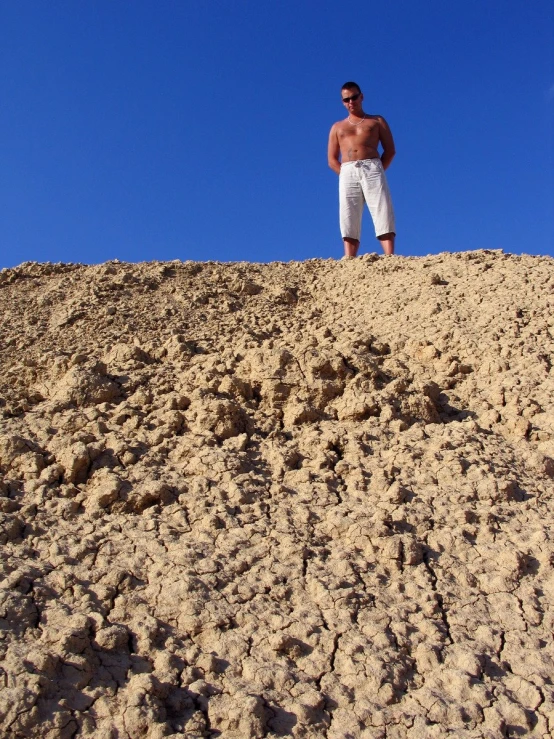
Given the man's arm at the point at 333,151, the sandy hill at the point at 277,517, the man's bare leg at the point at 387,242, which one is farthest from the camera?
the man's arm at the point at 333,151

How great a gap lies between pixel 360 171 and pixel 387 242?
0.68 metres

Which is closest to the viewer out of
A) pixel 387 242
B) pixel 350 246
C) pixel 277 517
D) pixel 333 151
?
pixel 277 517

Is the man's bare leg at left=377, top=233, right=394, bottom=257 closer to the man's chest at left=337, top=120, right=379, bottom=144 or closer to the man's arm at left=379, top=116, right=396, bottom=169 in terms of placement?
the man's arm at left=379, top=116, right=396, bottom=169

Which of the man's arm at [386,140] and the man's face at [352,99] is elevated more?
the man's face at [352,99]

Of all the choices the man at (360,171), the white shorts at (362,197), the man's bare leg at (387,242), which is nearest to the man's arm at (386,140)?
the man at (360,171)

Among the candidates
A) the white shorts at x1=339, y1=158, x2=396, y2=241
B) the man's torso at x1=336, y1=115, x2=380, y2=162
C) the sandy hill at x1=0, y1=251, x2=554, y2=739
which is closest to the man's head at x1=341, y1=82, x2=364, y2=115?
the man's torso at x1=336, y1=115, x2=380, y2=162

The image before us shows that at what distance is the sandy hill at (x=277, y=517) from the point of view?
6.24 ft

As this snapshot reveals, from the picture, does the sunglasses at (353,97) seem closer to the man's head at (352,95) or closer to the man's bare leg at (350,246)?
the man's head at (352,95)

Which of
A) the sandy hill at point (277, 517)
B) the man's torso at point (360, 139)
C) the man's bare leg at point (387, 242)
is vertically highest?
the man's torso at point (360, 139)

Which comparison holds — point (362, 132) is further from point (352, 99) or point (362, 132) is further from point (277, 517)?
point (277, 517)

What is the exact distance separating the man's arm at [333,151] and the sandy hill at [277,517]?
2.03 meters

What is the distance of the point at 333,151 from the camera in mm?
5945

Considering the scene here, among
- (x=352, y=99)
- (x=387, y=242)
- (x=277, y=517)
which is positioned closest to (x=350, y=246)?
(x=387, y=242)

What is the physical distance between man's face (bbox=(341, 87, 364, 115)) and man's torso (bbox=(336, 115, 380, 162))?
12cm
